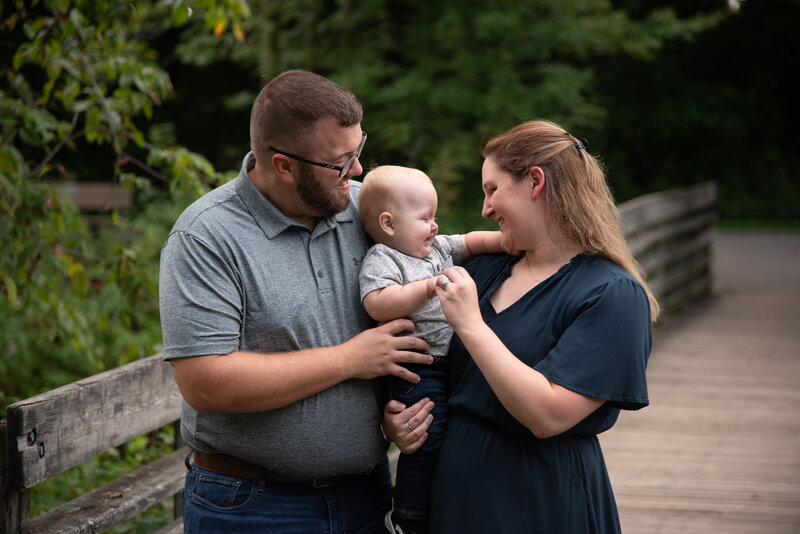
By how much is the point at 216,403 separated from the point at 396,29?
10.6 meters

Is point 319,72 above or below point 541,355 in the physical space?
above

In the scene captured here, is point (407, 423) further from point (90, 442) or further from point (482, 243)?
point (90, 442)

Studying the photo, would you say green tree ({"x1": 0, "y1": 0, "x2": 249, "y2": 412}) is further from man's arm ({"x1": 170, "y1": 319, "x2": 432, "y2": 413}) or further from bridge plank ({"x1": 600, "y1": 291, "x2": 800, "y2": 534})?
bridge plank ({"x1": 600, "y1": 291, "x2": 800, "y2": 534})

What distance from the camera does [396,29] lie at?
39.1ft

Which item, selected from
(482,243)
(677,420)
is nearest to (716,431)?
(677,420)

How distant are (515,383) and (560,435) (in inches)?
11.3

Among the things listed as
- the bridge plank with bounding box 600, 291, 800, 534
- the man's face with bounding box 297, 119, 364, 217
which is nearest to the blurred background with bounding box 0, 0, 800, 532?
the man's face with bounding box 297, 119, 364, 217

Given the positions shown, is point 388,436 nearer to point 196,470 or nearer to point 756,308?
point 196,470

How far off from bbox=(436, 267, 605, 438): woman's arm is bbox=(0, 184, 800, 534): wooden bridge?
110 centimetres

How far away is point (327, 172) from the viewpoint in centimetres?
209

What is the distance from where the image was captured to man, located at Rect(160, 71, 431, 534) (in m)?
1.93

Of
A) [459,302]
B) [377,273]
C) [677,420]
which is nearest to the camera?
[459,302]

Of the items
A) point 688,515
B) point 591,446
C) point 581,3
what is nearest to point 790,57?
point 581,3

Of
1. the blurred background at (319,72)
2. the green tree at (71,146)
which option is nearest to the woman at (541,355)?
the blurred background at (319,72)
